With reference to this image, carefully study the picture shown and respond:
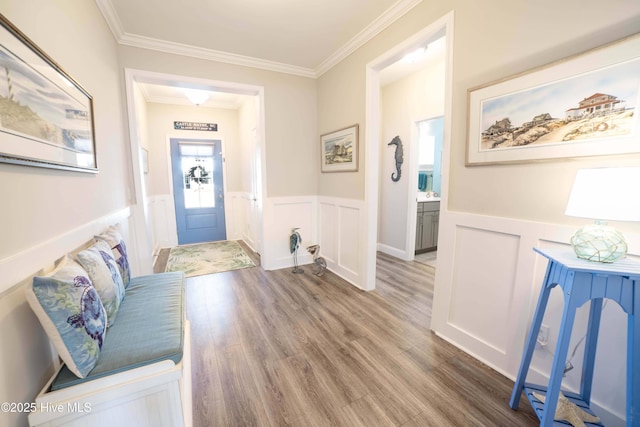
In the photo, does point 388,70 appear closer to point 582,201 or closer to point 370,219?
point 370,219

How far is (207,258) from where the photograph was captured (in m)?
4.18

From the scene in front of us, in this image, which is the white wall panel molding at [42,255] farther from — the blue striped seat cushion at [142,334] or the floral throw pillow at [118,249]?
the blue striped seat cushion at [142,334]

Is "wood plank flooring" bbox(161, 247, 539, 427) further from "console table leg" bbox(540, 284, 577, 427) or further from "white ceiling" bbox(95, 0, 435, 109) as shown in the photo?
"white ceiling" bbox(95, 0, 435, 109)

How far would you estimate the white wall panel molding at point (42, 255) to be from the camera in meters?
0.85

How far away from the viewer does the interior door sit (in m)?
4.91

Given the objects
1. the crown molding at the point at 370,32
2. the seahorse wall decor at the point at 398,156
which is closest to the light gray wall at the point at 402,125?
the seahorse wall decor at the point at 398,156

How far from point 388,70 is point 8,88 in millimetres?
3619

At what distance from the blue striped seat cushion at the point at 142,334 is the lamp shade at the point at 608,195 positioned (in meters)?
1.85

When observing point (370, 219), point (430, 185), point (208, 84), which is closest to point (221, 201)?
point (208, 84)

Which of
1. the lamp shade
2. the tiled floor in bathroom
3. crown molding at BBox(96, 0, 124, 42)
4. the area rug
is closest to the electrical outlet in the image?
the lamp shade

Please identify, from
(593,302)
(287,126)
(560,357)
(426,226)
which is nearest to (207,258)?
(287,126)

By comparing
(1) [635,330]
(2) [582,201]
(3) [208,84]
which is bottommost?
(1) [635,330]

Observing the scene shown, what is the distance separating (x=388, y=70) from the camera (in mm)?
3443

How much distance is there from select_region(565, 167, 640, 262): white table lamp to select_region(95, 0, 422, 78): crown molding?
1874mm
